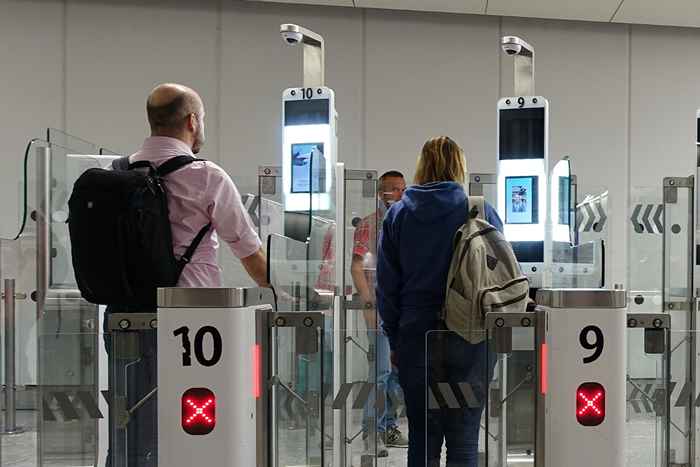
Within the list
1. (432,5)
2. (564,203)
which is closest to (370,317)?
(564,203)

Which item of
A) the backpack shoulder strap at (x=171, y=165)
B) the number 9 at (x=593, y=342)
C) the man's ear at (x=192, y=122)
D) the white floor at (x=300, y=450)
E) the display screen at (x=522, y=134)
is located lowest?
the white floor at (x=300, y=450)

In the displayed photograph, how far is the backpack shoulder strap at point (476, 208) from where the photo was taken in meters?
2.22

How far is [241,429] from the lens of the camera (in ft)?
5.78

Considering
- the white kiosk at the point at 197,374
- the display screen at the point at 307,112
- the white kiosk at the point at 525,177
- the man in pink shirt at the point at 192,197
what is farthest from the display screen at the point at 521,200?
the white kiosk at the point at 197,374

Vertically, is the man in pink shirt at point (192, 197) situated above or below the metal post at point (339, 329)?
above

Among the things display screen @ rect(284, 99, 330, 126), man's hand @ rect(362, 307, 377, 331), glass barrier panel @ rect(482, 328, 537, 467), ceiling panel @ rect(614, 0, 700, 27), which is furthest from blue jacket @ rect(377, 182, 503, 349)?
ceiling panel @ rect(614, 0, 700, 27)

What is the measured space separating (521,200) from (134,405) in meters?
2.24

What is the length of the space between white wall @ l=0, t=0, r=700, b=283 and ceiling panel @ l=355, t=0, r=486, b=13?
265 millimetres

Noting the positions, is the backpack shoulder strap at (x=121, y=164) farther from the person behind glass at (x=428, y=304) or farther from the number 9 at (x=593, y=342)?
the number 9 at (x=593, y=342)

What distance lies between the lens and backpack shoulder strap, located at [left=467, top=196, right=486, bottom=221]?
2219mm

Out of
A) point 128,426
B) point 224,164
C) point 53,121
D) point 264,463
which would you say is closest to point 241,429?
point 264,463

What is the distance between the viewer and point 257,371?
1.87 metres

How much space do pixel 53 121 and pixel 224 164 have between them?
4.50 ft

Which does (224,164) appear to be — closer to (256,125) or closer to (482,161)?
(256,125)
